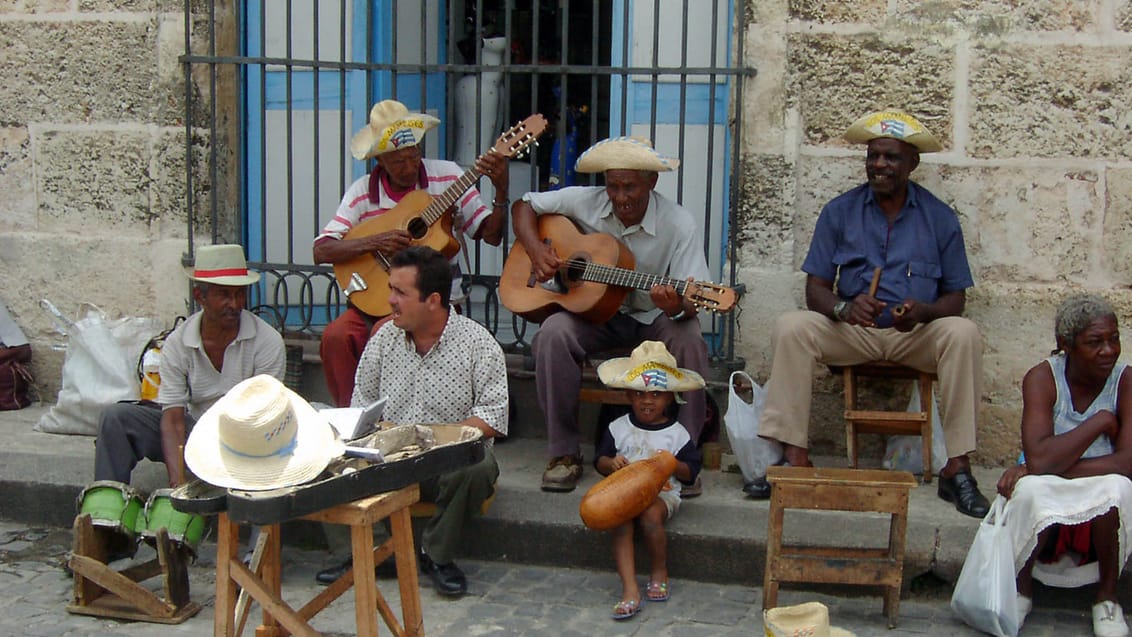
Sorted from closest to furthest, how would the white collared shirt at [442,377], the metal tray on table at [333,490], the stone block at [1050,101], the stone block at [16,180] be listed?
the metal tray on table at [333,490] → the white collared shirt at [442,377] → the stone block at [1050,101] → the stone block at [16,180]

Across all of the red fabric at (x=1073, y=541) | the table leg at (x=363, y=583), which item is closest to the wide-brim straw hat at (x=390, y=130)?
the table leg at (x=363, y=583)

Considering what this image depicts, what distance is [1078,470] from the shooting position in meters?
4.41

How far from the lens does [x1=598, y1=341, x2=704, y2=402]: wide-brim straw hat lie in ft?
16.1

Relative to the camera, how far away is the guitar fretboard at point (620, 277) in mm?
5184

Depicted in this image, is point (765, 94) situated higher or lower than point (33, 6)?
lower

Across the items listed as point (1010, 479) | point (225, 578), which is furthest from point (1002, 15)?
point (225, 578)

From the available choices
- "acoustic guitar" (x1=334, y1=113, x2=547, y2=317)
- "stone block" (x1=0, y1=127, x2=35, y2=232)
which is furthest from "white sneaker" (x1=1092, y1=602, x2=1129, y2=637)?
"stone block" (x1=0, y1=127, x2=35, y2=232)

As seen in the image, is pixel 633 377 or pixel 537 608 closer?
pixel 537 608

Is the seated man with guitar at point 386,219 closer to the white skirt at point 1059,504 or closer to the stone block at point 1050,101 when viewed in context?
the stone block at point 1050,101

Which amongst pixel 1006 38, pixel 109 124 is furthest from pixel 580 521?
pixel 109 124

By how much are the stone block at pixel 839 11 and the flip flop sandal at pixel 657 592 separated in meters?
2.42

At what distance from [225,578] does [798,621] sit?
5.30 feet

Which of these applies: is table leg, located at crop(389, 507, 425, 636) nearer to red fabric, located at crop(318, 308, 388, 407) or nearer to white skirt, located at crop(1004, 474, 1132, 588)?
red fabric, located at crop(318, 308, 388, 407)

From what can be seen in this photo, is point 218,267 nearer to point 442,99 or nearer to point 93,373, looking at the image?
point 93,373
